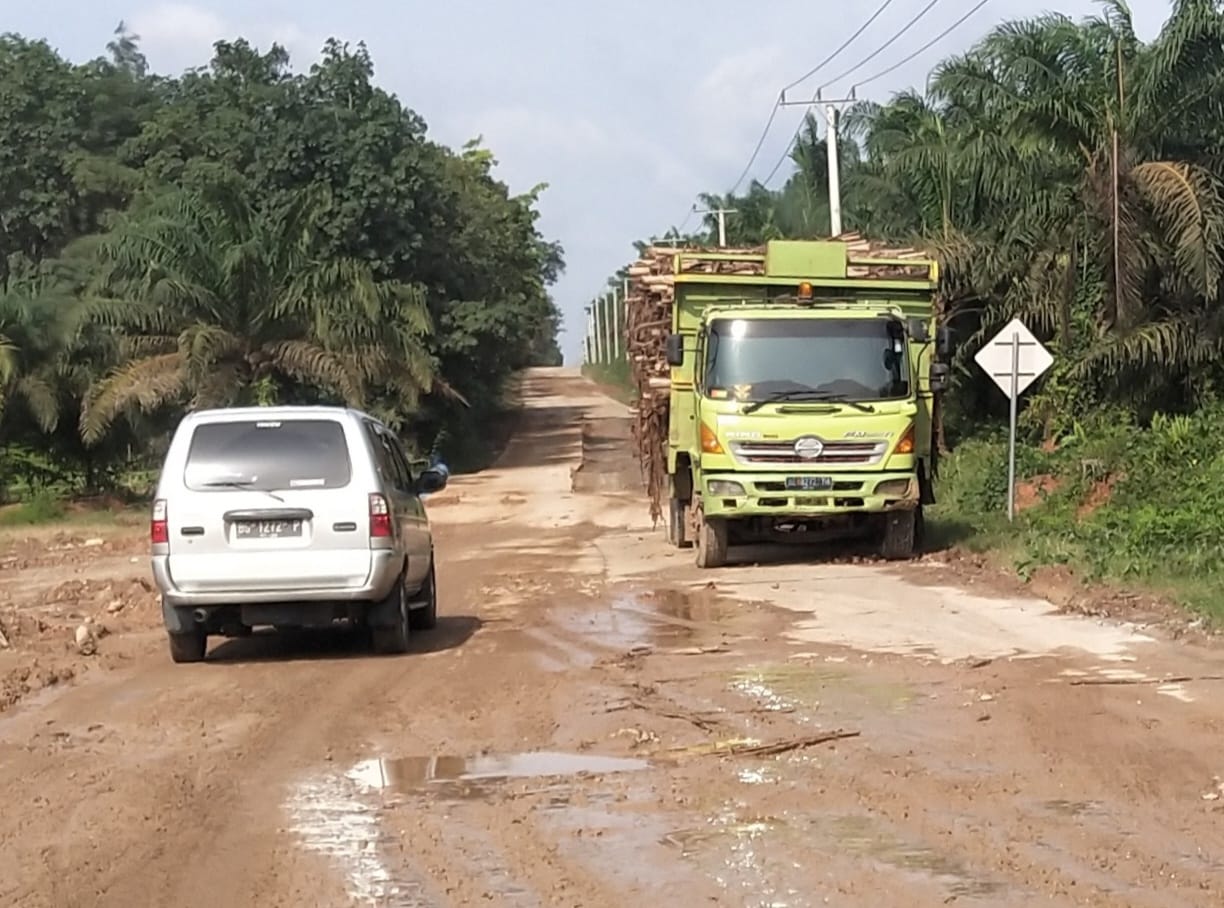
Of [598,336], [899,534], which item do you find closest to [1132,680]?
[899,534]

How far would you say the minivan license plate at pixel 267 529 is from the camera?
11797 millimetres

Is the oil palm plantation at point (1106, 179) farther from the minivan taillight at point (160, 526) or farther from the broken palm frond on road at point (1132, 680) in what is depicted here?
the minivan taillight at point (160, 526)

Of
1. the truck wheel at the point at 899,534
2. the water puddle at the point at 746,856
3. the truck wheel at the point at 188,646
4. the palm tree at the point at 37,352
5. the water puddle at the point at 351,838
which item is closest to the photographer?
the water puddle at the point at 746,856

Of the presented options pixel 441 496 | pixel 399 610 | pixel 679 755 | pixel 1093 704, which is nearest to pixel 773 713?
pixel 679 755

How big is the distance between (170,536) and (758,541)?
29.8ft

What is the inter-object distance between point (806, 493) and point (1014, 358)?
14.8 ft

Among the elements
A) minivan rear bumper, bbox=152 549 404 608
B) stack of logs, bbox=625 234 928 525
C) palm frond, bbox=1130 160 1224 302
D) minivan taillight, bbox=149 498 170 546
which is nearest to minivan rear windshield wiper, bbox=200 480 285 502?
minivan taillight, bbox=149 498 170 546

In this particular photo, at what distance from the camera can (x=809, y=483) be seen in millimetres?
17500

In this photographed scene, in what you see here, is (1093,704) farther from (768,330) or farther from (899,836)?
(768,330)

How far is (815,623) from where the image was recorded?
13.4 m

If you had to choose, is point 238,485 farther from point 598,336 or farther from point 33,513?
point 598,336

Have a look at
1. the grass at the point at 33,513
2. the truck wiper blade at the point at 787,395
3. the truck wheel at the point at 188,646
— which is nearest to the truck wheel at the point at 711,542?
the truck wiper blade at the point at 787,395

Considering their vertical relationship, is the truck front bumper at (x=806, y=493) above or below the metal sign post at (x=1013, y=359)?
below

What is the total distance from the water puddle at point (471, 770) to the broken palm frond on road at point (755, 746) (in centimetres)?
30
